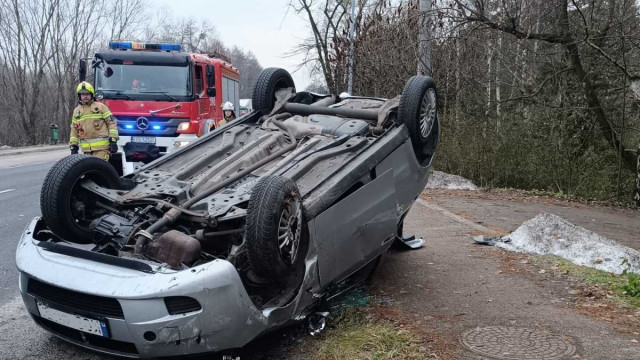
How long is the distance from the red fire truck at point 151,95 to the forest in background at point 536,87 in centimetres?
451

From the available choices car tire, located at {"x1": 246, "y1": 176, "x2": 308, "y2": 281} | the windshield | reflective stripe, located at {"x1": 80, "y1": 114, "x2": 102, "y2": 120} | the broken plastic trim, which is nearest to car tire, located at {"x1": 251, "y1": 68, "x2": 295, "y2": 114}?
car tire, located at {"x1": 246, "y1": 176, "x2": 308, "y2": 281}

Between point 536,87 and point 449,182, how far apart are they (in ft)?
9.17

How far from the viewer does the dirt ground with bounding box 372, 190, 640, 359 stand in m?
3.90

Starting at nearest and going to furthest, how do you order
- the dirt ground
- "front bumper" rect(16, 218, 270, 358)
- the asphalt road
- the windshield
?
"front bumper" rect(16, 218, 270, 358) → the dirt ground → the asphalt road → the windshield

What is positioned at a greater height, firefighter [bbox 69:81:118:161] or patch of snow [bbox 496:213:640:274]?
firefighter [bbox 69:81:118:161]

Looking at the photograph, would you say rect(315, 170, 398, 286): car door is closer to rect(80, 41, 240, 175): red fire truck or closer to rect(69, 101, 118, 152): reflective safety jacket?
rect(69, 101, 118, 152): reflective safety jacket

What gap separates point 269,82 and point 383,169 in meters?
1.79

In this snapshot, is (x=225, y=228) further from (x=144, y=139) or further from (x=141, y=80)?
(x=141, y=80)

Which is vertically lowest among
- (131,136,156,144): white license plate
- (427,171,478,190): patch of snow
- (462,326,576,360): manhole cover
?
(427,171,478,190): patch of snow

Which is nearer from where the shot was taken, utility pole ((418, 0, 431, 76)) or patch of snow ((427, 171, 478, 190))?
utility pole ((418, 0, 431, 76))

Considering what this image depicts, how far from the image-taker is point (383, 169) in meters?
4.69

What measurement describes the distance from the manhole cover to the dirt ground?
7 cm

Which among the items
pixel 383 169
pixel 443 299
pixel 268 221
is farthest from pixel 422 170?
pixel 268 221

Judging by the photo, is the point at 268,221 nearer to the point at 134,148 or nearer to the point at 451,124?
the point at 134,148
